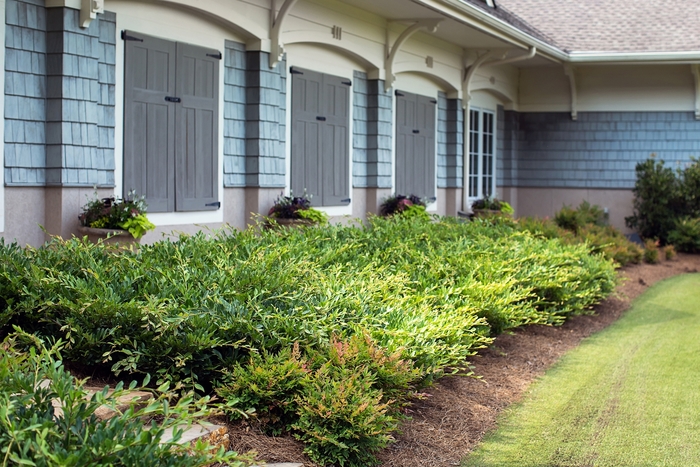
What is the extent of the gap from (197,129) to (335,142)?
2.79 metres

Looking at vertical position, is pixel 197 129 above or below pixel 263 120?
below

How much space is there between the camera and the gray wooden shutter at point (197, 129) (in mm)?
8555

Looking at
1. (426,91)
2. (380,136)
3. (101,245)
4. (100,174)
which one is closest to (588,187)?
(426,91)

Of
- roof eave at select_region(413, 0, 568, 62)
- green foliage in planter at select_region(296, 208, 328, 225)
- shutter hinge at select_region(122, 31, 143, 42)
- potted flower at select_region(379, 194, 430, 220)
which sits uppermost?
roof eave at select_region(413, 0, 568, 62)

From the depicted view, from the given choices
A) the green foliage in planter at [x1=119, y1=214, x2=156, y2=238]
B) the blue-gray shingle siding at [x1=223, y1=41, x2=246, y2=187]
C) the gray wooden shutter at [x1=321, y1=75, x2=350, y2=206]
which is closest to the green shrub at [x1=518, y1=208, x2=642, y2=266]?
the gray wooden shutter at [x1=321, y1=75, x2=350, y2=206]

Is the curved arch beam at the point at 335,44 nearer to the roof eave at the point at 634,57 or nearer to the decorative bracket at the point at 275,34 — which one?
the decorative bracket at the point at 275,34

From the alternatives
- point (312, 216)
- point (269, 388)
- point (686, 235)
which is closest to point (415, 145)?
point (312, 216)

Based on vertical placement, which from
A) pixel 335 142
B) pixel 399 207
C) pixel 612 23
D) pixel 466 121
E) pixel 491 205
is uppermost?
pixel 612 23

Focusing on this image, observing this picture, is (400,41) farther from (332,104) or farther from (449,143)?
(449,143)

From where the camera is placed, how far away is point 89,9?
7000mm

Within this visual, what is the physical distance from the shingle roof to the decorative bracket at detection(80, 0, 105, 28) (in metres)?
8.62

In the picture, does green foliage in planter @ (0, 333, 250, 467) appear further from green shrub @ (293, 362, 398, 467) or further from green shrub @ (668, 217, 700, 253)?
green shrub @ (668, 217, 700, 253)

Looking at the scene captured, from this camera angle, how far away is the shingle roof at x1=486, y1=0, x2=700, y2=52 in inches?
607

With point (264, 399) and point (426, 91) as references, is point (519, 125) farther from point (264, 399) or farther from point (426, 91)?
point (264, 399)
